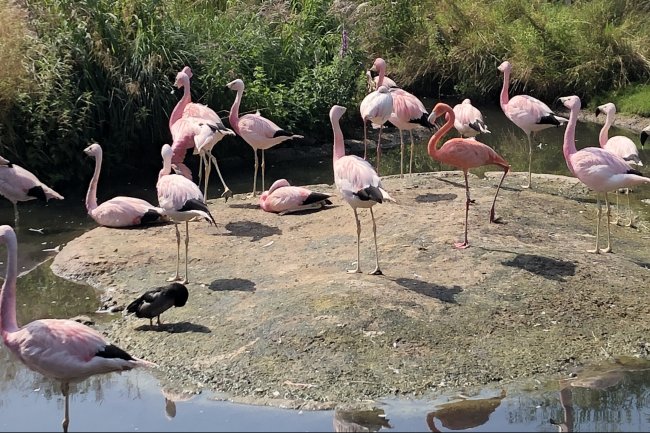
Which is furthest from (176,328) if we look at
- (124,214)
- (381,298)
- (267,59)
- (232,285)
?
(267,59)

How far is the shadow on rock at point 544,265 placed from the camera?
25.5 feet

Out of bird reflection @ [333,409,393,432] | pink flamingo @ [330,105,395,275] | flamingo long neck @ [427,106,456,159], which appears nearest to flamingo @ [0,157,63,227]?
pink flamingo @ [330,105,395,275]

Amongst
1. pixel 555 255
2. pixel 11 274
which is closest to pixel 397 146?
pixel 555 255

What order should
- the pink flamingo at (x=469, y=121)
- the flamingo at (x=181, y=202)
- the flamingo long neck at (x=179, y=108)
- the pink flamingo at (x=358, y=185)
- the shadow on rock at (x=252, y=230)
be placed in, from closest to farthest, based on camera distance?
the pink flamingo at (x=358, y=185), the flamingo at (x=181, y=202), the shadow on rock at (x=252, y=230), the pink flamingo at (x=469, y=121), the flamingo long neck at (x=179, y=108)

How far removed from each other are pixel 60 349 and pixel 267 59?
30.9 ft

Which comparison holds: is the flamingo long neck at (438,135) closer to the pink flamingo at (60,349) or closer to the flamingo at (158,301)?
the flamingo at (158,301)

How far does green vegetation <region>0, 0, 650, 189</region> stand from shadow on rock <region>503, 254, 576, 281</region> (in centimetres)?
640

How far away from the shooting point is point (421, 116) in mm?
10859

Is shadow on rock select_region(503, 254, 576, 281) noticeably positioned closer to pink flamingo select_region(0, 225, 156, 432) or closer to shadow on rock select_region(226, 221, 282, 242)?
shadow on rock select_region(226, 221, 282, 242)

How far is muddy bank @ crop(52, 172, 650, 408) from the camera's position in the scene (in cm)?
641

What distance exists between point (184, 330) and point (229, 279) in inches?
41.9

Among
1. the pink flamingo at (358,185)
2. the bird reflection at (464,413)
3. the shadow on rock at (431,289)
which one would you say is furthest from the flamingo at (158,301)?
the bird reflection at (464,413)

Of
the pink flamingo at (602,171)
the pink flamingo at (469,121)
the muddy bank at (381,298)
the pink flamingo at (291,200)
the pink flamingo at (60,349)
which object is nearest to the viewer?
the pink flamingo at (60,349)

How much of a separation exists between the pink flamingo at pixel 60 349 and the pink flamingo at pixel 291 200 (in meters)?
4.03
